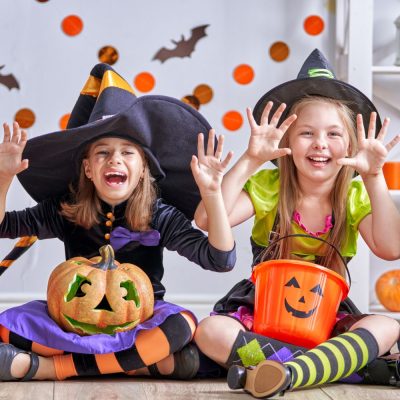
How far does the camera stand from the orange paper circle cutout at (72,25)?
130 inches

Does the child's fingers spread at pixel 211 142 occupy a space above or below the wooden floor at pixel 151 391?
above

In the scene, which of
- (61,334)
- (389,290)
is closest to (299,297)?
(61,334)

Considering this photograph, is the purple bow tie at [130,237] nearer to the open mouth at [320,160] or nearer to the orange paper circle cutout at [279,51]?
the open mouth at [320,160]

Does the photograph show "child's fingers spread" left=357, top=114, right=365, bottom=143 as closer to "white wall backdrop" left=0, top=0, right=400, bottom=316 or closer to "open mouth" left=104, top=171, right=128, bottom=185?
"open mouth" left=104, top=171, right=128, bottom=185

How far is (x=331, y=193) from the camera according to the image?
2.28 metres

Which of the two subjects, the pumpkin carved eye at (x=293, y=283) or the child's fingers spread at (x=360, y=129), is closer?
the pumpkin carved eye at (x=293, y=283)

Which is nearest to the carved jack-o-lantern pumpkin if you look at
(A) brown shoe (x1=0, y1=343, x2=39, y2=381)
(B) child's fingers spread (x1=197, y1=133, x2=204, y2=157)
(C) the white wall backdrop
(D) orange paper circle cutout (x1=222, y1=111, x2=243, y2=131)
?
(A) brown shoe (x1=0, y1=343, x2=39, y2=381)

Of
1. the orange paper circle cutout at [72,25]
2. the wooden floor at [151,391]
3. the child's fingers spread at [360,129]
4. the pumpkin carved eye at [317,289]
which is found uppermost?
the orange paper circle cutout at [72,25]

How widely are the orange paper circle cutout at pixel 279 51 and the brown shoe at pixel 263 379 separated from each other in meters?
1.81

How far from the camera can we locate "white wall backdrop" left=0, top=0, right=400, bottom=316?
329 cm

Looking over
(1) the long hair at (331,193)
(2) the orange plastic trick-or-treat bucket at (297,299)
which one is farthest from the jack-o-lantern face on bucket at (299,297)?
(1) the long hair at (331,193)

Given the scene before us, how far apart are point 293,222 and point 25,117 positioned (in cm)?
144

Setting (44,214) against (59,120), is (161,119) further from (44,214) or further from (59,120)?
(59,120)

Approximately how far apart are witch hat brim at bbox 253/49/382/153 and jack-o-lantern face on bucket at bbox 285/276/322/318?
57 cm
